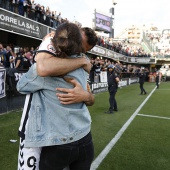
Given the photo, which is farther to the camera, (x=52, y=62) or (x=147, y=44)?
(x=147, y=44)

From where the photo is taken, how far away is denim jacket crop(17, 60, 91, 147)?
1.51m

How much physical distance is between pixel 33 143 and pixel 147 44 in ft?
202

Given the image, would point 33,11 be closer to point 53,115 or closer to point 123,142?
point 123,142

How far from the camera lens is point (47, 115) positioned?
1.53 m

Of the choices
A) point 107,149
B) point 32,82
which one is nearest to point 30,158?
point 32,82

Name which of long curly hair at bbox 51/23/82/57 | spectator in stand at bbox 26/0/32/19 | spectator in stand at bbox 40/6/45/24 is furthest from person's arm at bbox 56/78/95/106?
spectator in stand at bbox 40/6/45/24

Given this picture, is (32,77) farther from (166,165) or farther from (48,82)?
(166,165)

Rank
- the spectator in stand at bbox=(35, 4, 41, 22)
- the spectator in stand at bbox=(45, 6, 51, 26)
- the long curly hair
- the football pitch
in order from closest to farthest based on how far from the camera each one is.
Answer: the long curly hair
the football pitch
the spectator in stand at bbox=(35, 4, 41, 22)
the spectator in stand at bbox=(45, 6, 51, 26)

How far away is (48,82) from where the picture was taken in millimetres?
1544

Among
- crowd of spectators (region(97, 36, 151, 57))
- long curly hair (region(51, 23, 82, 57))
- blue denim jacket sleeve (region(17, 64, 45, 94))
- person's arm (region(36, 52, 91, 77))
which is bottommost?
blue denim jacket sleeve (region(17, 64, 45, 94))

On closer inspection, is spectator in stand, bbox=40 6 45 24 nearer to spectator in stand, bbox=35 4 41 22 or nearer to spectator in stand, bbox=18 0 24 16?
spectator in stand, bbox=35 4 41 22

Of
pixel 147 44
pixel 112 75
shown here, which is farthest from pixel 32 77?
pixel 147 44

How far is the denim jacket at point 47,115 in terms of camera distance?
151 cm

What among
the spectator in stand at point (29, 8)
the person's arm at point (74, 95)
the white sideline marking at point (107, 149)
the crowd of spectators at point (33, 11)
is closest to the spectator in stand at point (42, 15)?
the crowd of spectators at point (33, 11)
